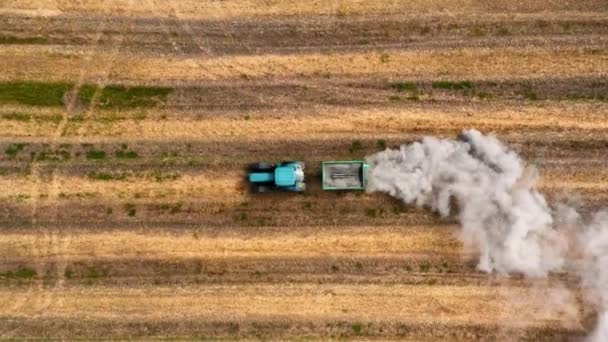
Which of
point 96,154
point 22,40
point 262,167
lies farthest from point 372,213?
point 22,40

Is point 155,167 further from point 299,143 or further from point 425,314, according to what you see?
point 425,314

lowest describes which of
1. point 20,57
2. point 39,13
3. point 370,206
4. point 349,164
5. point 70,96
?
point 370,206

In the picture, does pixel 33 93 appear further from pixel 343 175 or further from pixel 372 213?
pixel 372 213

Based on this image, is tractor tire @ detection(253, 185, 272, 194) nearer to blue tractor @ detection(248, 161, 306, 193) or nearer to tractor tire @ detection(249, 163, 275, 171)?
blue tractor @ detection(248, 161, 306, 193)

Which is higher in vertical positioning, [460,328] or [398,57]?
[398,57]

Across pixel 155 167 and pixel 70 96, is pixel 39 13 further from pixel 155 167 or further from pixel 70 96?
pixel 155 167

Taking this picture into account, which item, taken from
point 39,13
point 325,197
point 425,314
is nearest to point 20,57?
point 39,13
